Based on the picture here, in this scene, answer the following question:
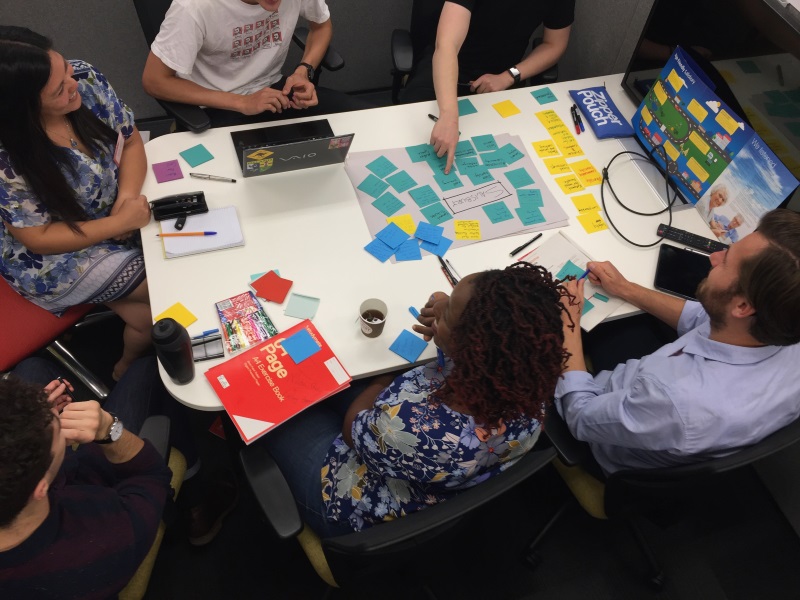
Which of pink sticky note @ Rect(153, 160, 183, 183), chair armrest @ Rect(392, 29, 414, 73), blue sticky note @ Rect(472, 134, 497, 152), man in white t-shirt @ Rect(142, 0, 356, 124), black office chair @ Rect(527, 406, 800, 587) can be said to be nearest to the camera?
black office chair @ Rect(527, 406, 800, 587)

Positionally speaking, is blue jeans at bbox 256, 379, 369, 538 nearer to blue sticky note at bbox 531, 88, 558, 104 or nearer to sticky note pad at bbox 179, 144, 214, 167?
sticky note pad at bbox 179, 144, 214, 167

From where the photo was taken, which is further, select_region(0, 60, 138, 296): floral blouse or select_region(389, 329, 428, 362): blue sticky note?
select_region(0, 60, 138, 296): floral blouse

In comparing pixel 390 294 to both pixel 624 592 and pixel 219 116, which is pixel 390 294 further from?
pixel 624 592

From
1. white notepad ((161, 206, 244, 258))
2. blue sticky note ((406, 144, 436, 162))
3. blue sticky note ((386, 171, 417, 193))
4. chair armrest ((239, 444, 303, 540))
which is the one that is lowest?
chair armrest ((239, 444, 303, 540))

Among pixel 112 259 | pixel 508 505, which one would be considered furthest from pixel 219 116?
pixel 508 505

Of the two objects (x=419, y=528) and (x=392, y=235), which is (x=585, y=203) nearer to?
(x=392, y=235)

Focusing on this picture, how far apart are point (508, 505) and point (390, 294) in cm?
94

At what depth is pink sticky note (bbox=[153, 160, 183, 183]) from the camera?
5.41 feet

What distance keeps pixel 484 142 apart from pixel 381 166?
14.8 inches

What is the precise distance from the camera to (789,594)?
1.88 metres

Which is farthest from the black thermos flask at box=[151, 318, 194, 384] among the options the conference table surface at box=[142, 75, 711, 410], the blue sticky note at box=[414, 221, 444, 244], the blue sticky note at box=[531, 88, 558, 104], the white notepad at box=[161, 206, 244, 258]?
the blue sticky note at box=[531, 88, 558, 104]

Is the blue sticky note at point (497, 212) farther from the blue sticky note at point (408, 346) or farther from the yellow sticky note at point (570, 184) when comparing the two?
the blue sticky note at point (408, 346)

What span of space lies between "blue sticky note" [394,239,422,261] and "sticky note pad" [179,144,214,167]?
0.66 metres

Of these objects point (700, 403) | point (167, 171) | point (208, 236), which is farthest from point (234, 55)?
point (700, 403)
